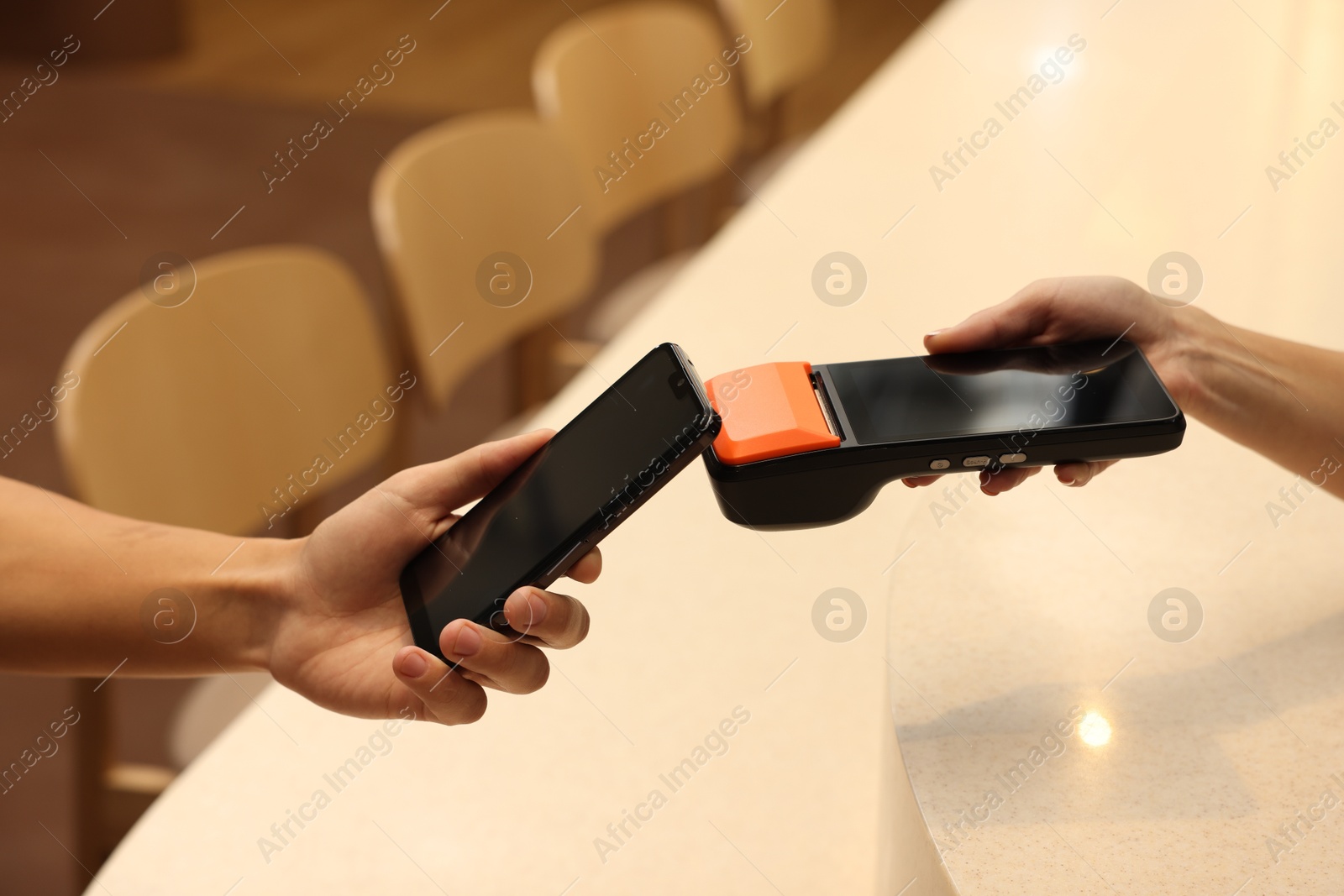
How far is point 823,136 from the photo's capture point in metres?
1.62

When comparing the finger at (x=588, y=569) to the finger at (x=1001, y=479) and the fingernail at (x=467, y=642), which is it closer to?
the fingernail at (x=467, y=642)

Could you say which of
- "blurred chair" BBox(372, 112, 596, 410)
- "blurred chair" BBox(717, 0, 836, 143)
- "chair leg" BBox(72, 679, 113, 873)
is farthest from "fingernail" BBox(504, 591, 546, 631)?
"blurred chair" BBox(717, 0, 836, 143)

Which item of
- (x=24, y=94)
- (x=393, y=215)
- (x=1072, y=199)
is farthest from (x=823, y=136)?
(x=24, y=94)

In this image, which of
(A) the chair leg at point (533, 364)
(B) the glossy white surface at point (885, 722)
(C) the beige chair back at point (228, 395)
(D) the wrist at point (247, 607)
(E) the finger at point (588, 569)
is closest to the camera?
(B) the glossy white surface at point (885, 722)

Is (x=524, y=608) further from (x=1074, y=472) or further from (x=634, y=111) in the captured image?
(x=634, y=111)

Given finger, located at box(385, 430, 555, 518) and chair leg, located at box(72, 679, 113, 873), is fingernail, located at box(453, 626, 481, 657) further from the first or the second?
chair leg, located at box(72, 679, 113, 873)

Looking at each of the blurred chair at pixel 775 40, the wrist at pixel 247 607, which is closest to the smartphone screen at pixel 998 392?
the wrist at pixel 247 607

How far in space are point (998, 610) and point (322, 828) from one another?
1.57 ft

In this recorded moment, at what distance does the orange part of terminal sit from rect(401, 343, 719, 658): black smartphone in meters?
0.03

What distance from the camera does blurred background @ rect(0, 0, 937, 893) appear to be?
1082 millimetres

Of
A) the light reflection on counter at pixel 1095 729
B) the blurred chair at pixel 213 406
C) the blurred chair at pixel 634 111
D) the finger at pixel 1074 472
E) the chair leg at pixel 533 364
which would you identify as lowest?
the light reflection on counter at pixel 1095 729

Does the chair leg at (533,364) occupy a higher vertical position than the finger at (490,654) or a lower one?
higher

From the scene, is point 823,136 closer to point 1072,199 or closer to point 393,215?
point 1072,199

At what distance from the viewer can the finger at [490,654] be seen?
2.23 ft
